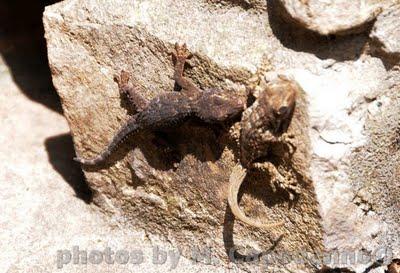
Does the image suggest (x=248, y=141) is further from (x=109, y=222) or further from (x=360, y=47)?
(x=109, y=222)

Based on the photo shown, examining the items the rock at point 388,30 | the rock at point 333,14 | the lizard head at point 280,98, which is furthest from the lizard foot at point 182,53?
the rock at point 388,30

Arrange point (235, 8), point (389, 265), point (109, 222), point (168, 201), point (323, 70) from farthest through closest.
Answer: point (109, 222), point (168, 201), point (389, 265), point (235, 8), point (323, 70)

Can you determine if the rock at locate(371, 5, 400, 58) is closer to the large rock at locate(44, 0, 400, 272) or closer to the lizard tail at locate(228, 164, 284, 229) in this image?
the large rock at locate(44, 0, 400, 272)

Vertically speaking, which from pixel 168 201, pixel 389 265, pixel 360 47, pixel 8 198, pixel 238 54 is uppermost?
pixel 360 47

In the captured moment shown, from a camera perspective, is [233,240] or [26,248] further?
[26,248]

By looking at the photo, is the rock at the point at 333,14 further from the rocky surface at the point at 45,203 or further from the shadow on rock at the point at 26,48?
the shadow on rock at the point at 26,48

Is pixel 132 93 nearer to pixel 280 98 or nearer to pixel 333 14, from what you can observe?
pixel 280 98

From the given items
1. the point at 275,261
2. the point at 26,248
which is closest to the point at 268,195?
the point at 275,261

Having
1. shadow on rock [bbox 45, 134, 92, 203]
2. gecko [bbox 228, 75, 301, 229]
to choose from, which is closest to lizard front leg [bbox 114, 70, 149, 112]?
gecko [bbox 228, 75, 301, 229]
